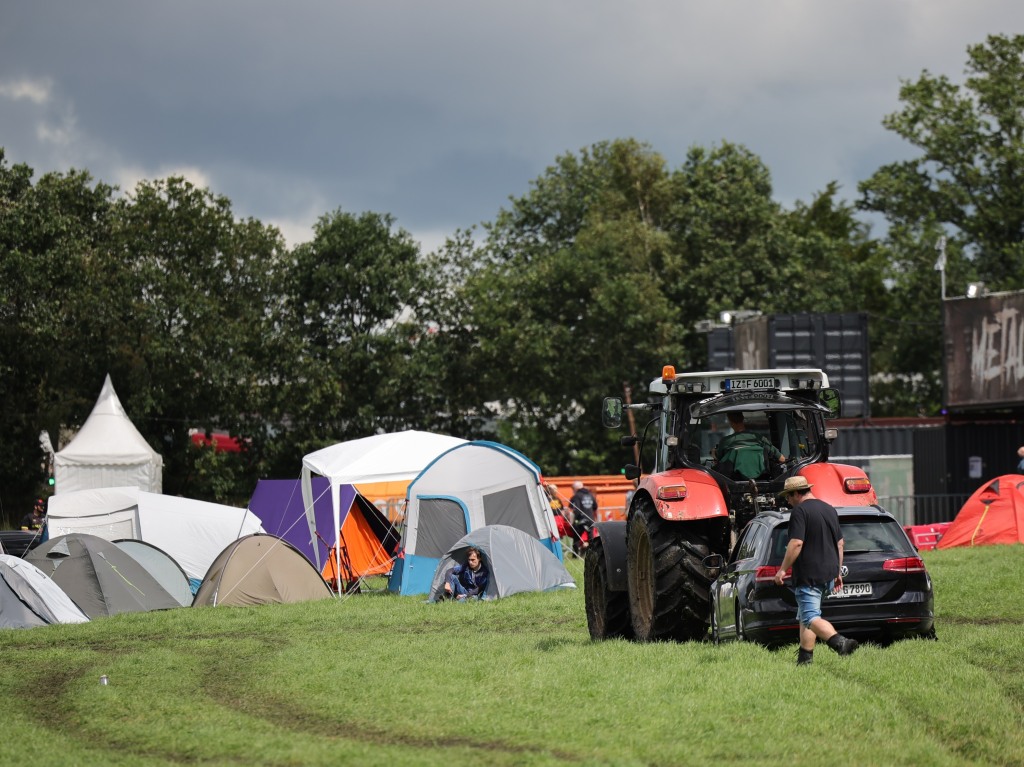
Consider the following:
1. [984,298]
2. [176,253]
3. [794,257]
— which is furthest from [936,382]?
[176,253]

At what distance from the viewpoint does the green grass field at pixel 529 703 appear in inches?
303

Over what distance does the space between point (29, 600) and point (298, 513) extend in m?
7.66

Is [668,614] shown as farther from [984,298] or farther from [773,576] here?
[984,298]

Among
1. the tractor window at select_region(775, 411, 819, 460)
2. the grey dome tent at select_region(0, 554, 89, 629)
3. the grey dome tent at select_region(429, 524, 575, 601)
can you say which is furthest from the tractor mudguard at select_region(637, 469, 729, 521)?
the grey dome tent at select_region(0, 554, 89, 629)

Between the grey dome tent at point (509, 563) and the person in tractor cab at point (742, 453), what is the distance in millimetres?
8684

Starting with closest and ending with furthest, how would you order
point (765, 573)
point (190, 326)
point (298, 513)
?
1. point (765, 573)
2. point (298, 513)
3. point (190, 326)

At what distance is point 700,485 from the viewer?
11.7 m

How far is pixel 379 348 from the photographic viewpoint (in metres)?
46.2

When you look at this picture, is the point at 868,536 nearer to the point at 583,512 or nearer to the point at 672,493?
the point at 672,493

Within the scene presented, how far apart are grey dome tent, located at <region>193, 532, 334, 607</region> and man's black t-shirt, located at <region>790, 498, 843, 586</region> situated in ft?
42.5

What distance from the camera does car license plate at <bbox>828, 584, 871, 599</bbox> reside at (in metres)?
10.5

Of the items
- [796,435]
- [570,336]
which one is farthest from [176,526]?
[570,336]

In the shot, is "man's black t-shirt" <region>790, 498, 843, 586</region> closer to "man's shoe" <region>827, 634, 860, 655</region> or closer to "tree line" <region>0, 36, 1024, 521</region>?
"man's shoe" <region>827, 634, 860, 655</region>

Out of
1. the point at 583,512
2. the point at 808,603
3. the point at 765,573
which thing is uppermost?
the point at 765,573
